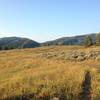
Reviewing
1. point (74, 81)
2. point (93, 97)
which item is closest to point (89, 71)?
point (74, 81)

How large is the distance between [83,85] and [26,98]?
14.5ft

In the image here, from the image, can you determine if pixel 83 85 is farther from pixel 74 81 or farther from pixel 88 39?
pixel 88 39

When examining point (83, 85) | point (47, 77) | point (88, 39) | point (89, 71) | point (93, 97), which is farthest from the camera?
point (88, 39)

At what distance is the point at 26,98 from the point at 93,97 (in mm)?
3842

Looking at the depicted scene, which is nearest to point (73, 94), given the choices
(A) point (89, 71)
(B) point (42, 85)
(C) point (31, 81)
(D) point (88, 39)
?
(B) point (42, 85)

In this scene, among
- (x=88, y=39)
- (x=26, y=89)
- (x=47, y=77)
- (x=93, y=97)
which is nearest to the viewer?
(x=93, y=97)

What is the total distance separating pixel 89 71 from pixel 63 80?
18.0ft

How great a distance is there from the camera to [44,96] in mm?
14016

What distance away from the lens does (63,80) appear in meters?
17.1

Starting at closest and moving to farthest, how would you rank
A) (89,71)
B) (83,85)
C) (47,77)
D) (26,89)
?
(26,89) < (83,85) < (47,77) < (89,71)

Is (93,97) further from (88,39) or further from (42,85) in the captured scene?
(88,39)

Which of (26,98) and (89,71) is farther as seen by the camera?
(89,71)

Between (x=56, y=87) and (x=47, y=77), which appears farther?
(x=47, y=77)

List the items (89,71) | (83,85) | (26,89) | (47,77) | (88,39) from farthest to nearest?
(88,39)
(89,71)
(47,77)
(83,85)
(26,89)
